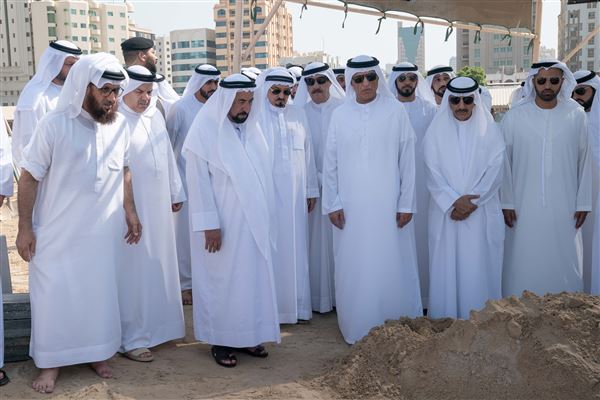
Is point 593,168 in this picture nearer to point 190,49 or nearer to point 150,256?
point 150,256

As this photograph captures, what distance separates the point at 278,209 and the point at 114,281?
160cm

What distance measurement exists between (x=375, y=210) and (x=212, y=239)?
1253 millimetres

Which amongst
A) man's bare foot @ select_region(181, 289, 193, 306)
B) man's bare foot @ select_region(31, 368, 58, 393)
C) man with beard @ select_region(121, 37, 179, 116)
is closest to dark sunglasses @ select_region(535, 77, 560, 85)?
man with beard @ select_region(121, 37, 179, 116)

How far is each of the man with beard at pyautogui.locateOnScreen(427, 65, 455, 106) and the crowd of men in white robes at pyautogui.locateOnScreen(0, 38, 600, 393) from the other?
0.80 m

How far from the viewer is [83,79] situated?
399 cm

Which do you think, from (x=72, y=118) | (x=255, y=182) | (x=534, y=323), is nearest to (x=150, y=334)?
(x=255, y=182)

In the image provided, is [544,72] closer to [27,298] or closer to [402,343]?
[402,343]

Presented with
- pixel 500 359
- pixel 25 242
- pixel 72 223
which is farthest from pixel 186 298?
pixel 500 359

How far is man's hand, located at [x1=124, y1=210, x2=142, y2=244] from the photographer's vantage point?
14.7 ft

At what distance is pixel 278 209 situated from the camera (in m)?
5.44

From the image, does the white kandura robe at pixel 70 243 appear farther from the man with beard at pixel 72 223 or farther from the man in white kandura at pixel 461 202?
the man in white kandura at pixel 461 202

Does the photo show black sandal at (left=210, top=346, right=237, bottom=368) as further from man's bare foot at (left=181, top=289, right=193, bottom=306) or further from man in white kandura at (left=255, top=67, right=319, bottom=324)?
man's bare foot at (left=181, top=289, right=193, bottom=306)

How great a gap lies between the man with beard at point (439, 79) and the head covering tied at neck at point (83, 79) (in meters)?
3.74

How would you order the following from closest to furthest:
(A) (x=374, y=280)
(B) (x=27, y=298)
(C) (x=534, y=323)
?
(C) (x=534, y=323), (B) (x=27, y=298), (A) (x=374, y=280)
